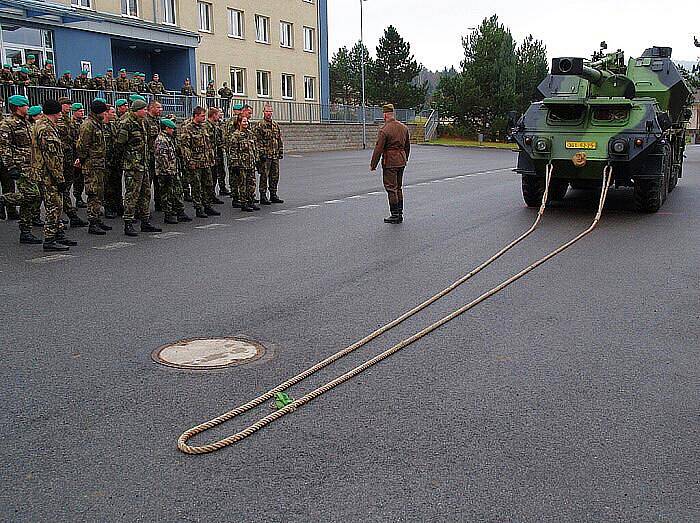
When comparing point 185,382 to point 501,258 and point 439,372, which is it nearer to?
point 439,372

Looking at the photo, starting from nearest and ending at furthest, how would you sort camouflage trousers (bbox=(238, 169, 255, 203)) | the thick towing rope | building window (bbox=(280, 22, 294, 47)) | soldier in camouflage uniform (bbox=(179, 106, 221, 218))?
the thick towing rope, soldier in camouflage uniform (bbox=(179, 106, 221, 218)), camouflage trousers (bbox=(238, 169, 255, 203)), building window (bbox=(280, 22, 294, 47))

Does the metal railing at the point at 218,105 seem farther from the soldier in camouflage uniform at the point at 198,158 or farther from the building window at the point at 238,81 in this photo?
the soldier in camouflage uniform at the point at 198,158

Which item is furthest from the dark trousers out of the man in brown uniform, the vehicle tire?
the vehicle tire

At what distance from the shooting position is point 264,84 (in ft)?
146

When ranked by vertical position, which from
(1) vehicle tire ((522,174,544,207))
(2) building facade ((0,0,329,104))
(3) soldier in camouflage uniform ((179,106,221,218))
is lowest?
(1) vehicle tire ((522,174,544,207))

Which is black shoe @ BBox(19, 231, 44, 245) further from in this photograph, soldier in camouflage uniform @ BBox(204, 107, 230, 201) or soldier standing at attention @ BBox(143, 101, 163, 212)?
soldier in camouflage uniform @ BBox(204, 107, 230, 201)

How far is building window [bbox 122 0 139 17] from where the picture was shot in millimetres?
34281

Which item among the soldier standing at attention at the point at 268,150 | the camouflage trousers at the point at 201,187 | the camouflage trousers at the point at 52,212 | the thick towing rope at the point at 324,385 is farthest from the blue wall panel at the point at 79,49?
the thick towing rope at the point at 324,385

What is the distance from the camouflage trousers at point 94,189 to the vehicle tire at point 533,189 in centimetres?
727

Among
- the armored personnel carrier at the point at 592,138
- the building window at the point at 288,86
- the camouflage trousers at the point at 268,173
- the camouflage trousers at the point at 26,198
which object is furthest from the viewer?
the building window at the point at 288,86

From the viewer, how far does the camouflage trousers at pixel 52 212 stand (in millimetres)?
10391

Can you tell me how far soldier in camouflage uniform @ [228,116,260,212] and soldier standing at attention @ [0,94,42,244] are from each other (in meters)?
3.60

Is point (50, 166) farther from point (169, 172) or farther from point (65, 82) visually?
point (65, 82)

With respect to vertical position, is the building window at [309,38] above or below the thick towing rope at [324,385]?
above
